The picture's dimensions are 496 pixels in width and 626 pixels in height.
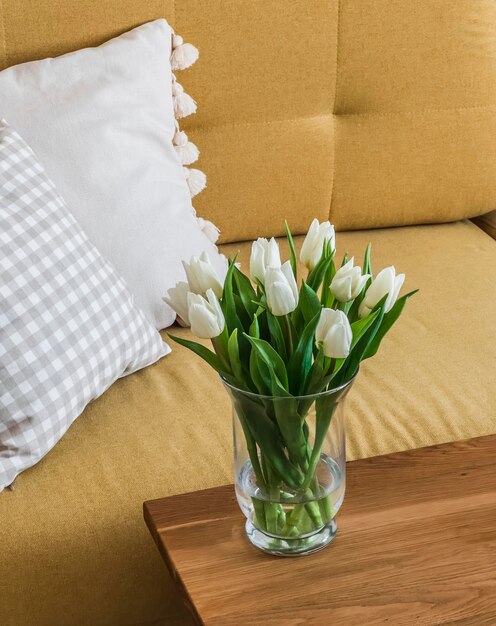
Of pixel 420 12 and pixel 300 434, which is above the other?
pixel 420 12

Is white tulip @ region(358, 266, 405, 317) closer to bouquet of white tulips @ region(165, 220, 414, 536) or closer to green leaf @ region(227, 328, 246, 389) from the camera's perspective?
bouquet of white tulips @ region(165, 220, 414, 536)

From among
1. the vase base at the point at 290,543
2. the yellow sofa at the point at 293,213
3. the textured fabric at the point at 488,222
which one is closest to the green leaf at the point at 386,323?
the vase base at the point at 290,543

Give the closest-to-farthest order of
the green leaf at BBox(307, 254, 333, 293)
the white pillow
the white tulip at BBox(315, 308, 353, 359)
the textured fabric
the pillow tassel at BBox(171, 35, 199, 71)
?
the white tulip at BBox(315, 308, 353, 359) → the green leaf at BBox(307, 254, 333, 293) → the white pillow → the pillow tassel at BBox(171, 35, 199, 71) → the textured fabric

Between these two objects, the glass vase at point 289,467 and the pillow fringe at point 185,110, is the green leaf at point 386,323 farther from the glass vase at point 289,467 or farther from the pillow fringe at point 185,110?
the pillow fringe at point 185,110

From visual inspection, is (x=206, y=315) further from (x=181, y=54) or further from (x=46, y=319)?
(x=181, y=54)

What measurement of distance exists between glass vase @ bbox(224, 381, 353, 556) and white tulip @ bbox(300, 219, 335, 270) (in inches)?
5.4

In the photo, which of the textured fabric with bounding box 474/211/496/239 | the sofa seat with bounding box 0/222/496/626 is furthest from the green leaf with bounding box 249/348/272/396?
the textured fabric with bounding box 474/211/496/239

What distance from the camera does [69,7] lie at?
61.6 inches

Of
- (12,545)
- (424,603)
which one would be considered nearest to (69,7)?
(12,545)

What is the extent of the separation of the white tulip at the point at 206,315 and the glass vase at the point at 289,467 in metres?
0.08

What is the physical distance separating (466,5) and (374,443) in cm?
98

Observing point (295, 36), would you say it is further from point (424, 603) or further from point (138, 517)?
point (424, 603)

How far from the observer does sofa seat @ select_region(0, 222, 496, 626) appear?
116cm

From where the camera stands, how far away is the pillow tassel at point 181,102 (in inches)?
64.3
